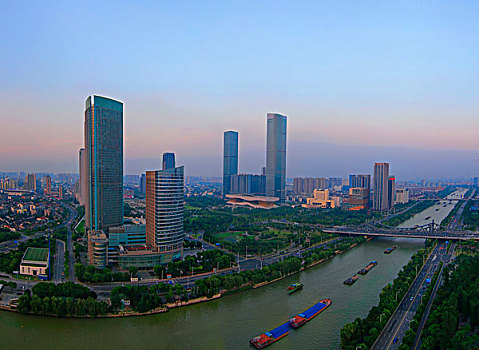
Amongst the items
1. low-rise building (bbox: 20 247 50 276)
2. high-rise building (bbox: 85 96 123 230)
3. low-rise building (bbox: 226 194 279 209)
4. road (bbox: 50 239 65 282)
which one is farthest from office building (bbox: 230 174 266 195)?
low-rise building (bbox: 20 247 50 276)

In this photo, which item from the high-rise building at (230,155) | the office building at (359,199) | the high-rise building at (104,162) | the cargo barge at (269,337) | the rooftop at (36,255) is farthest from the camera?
the high-rise building at (230,155)

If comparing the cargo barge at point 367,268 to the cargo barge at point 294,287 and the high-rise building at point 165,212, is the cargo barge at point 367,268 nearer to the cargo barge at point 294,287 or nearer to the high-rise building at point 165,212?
the cargo barge at point 294,287

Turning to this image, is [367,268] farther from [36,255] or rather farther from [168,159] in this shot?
[168,159]

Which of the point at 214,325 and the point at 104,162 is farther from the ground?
the point at 104,162

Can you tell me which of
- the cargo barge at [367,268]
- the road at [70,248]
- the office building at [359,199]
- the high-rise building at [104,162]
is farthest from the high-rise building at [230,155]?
Result: the cargo barge at [367,268]

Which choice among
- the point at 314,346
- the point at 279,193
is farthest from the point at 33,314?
the point at 279,193

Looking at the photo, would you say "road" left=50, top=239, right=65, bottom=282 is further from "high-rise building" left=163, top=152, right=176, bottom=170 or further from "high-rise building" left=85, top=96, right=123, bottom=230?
"high-rise building" left=163, top=152, right=176, bottom=170

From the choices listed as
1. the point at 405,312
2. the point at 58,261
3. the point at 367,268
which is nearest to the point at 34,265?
the point at 58,261
